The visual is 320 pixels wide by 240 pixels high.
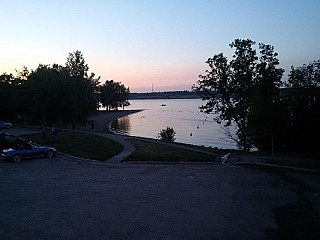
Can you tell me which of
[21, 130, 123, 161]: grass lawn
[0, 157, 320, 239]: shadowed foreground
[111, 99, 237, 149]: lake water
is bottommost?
[111, 99, 237, 149]: lake water

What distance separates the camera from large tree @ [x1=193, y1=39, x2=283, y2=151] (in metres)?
32.4

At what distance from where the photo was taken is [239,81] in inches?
1341

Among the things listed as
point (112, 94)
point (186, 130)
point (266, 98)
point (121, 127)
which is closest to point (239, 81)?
point (266, 98)

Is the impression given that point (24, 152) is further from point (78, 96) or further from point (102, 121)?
point (102, 121)

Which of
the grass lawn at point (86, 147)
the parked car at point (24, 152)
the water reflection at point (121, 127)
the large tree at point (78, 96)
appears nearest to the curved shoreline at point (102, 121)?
the water reflection at point (121, 127)

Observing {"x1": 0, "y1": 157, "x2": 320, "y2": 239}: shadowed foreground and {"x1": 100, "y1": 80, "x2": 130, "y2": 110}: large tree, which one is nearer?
{"x1": 0, "y1": 157, "x2": 320, "y2": 239}: shadowed foreground

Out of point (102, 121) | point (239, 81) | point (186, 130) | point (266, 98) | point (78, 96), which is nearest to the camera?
point (266, 98)

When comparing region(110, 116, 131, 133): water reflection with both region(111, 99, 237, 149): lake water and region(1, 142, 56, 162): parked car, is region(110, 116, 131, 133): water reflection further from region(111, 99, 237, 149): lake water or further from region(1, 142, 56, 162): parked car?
region(1, 142, 56, 162): parked car

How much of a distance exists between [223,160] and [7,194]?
1308 centimetres

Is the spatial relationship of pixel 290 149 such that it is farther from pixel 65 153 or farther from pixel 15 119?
pixel 15 119

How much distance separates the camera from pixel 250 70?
3347 cm

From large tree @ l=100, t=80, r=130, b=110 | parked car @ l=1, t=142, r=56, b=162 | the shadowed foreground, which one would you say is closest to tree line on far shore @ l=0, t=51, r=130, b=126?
parked car @ l=1, t=142, r=56, b=162

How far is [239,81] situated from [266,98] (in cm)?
1362

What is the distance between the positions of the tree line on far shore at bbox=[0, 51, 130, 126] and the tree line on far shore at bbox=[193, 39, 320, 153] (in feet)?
57.3
